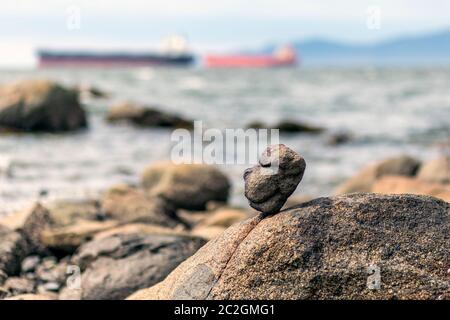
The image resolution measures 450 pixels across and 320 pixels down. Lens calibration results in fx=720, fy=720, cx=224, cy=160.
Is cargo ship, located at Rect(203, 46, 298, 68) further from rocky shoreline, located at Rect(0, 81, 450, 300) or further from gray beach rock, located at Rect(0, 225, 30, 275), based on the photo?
gray beach rock, located at Rect(0, 225, 30, 275)

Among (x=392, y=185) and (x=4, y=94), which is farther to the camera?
(x=4, y=94)

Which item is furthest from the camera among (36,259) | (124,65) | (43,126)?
(124,65)

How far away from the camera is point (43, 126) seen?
82.5 feet

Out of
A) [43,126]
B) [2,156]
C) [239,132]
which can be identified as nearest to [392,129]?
[239,132]

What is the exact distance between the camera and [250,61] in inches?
5359

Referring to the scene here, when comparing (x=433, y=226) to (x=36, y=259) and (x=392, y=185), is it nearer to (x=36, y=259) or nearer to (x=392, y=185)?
(x=36, y=259)

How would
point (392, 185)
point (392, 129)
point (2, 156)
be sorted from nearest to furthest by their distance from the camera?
point (392, 185) → point (2, 156) → point (392, 129)

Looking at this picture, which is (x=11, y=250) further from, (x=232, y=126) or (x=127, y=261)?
(x=232, y=126)

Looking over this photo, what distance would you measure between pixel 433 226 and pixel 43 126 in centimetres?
2168

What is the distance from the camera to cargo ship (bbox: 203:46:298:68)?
13450cm

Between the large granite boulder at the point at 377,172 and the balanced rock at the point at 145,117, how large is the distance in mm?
13979
